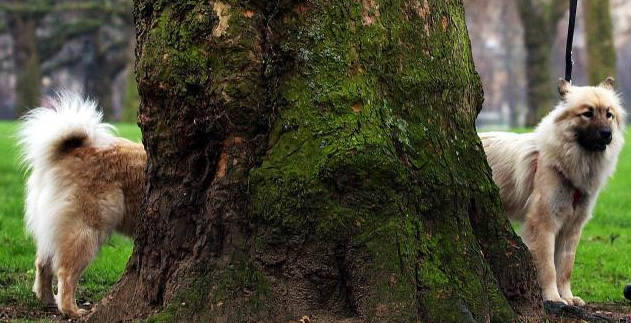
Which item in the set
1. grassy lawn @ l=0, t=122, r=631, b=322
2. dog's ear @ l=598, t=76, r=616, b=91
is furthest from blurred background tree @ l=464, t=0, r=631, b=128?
dog's ear @ l=598, t=76, r=616, b=91

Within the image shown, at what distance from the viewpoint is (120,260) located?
788 cm

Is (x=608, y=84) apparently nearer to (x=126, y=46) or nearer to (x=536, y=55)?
(x=536, y=55)

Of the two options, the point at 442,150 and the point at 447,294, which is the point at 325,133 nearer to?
the point at 442,150

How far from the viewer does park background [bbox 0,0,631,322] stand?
7805 millimetres

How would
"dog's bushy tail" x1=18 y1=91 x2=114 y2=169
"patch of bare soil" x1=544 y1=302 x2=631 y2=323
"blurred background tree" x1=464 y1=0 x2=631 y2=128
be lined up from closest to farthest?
1. "patch of bare soil" x1=544 y1=302 x2=631 y2=323
2. "dog's bushy tail" x1=18 y1=91 x2=114 y2=169
3. "blurred background tree" x1=464 y1=0 x2=631 y2=128

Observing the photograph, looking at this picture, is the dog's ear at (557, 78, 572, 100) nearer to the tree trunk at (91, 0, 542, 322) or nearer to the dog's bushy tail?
the tree trunk at (91, 0, 542, 322)

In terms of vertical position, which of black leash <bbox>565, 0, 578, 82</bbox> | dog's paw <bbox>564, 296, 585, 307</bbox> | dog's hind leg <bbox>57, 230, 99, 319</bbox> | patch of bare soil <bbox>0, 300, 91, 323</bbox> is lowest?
dog's paw <bbox>564, 296, 585, 307</bbox>

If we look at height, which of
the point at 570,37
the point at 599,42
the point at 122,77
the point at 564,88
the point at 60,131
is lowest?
the point at 60,131

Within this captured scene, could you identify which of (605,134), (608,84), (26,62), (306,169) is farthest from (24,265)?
(26,62)

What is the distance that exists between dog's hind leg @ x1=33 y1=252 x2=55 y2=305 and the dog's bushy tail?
28.6 inches

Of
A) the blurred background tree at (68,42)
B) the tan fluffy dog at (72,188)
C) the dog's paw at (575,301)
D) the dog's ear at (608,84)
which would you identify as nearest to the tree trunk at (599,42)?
the dog's ear at (608,84)

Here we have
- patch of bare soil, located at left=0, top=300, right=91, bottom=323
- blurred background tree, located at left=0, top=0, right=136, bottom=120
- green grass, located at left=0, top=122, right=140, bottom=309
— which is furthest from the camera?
blurred background tree, located at left=0, top=0, right=136, bottom=120

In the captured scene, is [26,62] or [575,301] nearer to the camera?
[575,301]

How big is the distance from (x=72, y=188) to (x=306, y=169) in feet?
7.87
